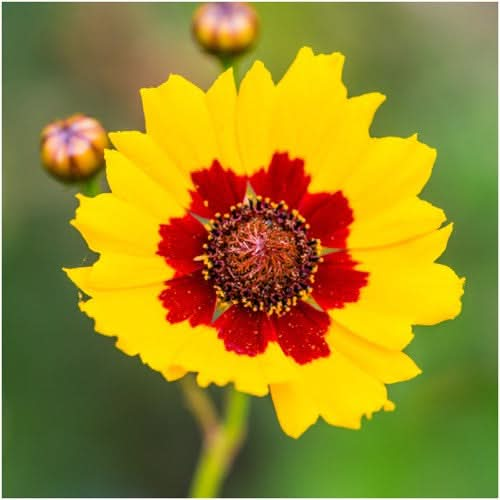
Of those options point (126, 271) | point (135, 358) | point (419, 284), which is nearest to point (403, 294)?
point (419, 284)

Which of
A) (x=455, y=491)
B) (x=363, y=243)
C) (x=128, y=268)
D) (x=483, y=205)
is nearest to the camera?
(x=128, y=268)

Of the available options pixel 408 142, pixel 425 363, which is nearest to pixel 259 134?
pixel 408 142

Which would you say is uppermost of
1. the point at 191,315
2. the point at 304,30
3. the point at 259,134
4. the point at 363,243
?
Result: the point at 304,30

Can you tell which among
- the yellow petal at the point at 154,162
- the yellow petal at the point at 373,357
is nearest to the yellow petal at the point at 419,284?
the yellow petal at the point at 373,357

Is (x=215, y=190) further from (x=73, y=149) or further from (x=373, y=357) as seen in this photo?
(x=373, y=357)

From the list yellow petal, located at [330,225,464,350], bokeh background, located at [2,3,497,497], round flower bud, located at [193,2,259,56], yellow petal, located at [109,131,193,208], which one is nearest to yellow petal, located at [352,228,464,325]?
yellow petal, located at [330,225,464,350]

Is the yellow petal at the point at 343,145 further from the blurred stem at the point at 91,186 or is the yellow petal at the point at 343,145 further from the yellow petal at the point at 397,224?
the blurred stem at the point at 91,186

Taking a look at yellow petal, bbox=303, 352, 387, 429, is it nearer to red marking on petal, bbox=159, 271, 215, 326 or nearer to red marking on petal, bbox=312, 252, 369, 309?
red marking on petal, bbox=312, 252, 369, 309

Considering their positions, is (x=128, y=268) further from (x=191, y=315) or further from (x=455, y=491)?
(x=455, y=491)
